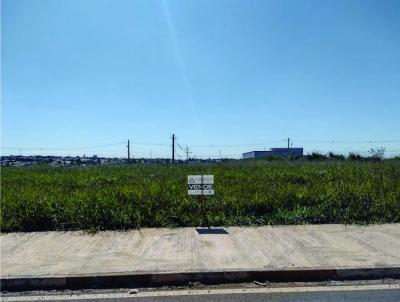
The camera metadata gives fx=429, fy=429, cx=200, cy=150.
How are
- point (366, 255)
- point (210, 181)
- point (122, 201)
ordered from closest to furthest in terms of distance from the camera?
point (366, 255) → point (210, 181) → point (122, 201)

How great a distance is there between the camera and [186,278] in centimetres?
518

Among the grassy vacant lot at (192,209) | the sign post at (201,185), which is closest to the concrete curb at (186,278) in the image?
the grassy vacant lot at (192,209)

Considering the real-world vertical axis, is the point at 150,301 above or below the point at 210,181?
below

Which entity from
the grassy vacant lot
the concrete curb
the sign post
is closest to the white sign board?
the sign post

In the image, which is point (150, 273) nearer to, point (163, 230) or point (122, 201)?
point (163, 230)

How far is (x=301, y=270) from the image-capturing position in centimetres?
528

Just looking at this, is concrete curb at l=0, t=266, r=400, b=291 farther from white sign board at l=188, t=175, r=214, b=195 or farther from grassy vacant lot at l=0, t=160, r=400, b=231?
white sign board at l=188, t=175, r=214, b=195

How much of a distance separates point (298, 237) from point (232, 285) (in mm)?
2384

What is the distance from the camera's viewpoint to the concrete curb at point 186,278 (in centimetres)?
512

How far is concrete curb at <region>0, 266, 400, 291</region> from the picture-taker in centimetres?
512

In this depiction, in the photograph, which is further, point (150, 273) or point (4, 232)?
point (4, 232)

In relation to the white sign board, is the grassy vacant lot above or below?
below

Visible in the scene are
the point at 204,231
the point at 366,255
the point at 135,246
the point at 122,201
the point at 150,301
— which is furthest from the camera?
the point at 122,201

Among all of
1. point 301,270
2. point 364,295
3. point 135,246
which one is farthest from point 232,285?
point 135,246
